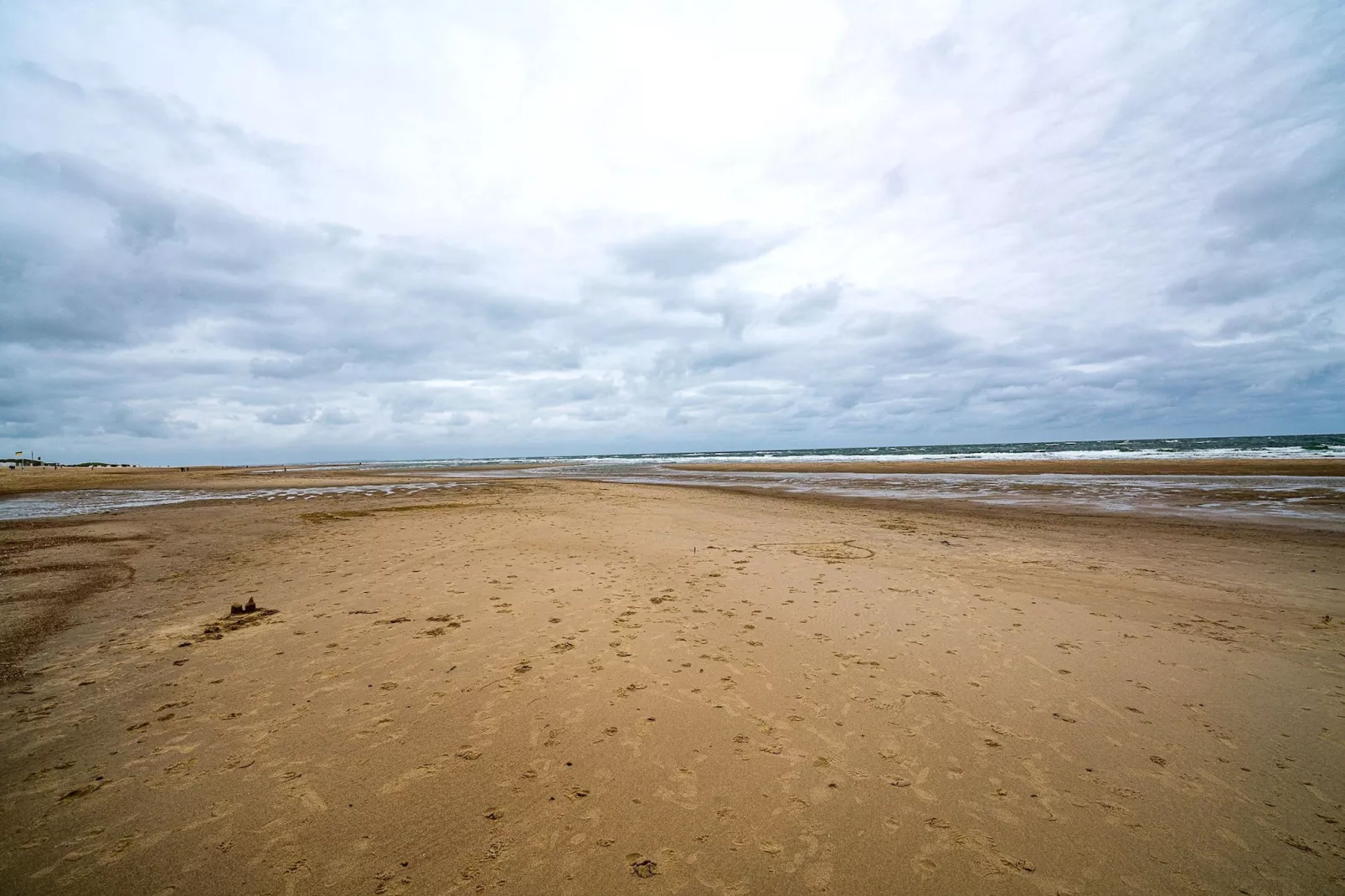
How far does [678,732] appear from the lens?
4.93 m

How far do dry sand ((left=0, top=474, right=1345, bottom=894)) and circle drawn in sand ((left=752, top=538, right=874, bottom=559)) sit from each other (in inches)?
62.3

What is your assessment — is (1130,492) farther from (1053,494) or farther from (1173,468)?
(1173,468)

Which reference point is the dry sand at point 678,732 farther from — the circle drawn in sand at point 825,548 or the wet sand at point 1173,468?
the wet sand at point 1173,468

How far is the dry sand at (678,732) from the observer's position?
3.41 m

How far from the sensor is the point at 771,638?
283 inches

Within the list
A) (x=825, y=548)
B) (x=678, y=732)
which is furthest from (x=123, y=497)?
(x=678, y=732)

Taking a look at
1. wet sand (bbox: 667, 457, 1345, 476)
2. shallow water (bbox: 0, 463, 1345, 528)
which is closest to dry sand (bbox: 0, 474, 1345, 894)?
shallow water (bbox: 0, 463, 1345, 528)

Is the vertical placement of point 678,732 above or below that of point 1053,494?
below

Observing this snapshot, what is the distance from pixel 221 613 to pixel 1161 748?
12.1 meters

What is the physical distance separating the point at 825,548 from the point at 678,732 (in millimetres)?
9164

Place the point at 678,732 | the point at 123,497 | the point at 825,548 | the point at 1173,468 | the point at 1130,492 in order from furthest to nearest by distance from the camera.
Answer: the point at 1173,468, the point at 123,497, the point at 1130,492, the point at 825,548, the point at 678,732

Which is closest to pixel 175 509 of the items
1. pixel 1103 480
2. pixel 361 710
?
pixel 361 710

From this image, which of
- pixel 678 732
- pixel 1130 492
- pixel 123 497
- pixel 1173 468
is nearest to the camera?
pixel 678 732

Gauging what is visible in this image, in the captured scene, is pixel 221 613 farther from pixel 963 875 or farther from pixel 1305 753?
pixel 1305 753
